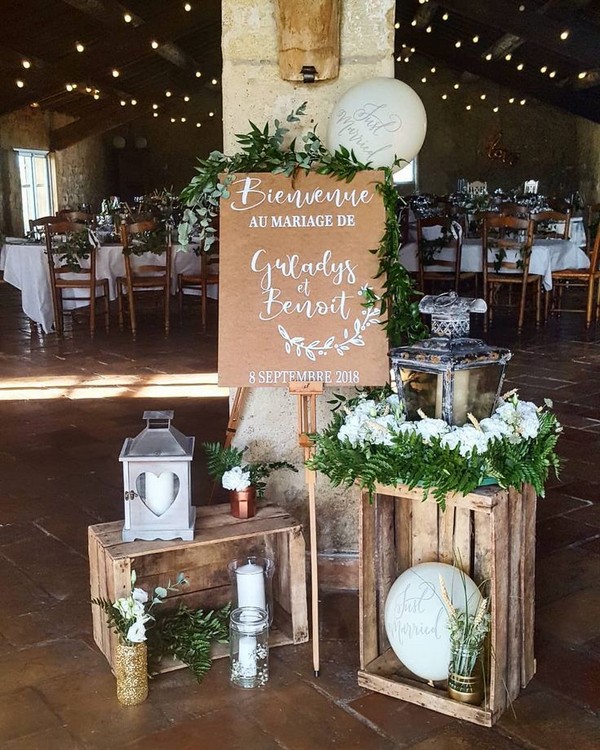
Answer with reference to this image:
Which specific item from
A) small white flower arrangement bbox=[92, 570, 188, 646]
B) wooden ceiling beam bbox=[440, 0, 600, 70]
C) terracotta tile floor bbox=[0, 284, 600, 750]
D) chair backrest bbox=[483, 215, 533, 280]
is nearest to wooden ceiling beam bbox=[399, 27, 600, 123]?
wooden ceiling beam bbox=[440, 0, 600, 70]

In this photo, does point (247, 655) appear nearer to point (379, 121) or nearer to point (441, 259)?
point (379, 121)

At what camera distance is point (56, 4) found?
11.0 meters

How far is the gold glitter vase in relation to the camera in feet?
6.78

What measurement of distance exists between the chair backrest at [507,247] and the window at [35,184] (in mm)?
10669

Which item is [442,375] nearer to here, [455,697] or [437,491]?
[437,491]

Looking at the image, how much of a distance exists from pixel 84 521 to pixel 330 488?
107cm

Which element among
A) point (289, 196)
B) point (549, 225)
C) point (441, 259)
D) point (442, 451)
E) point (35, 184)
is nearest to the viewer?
point (442, 451)

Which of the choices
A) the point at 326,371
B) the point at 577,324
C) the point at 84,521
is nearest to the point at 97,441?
the point at 84,521

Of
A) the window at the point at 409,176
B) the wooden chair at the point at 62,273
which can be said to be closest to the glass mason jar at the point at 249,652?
the wooden chair at the point at 62,273

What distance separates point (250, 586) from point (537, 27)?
10969 mm

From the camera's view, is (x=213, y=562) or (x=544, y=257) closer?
(x=213, y=562)

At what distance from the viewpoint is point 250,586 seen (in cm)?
228

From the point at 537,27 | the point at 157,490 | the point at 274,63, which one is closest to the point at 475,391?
the point at 157,490

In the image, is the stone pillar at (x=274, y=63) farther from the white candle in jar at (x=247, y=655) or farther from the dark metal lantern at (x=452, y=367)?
the white candle in jar at (x=247, y=655)
